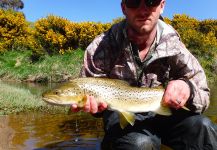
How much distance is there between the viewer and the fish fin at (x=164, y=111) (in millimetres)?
3984

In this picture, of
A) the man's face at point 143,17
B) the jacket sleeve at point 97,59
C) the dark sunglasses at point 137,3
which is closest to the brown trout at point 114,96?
the jacket sleeve at point 97,59

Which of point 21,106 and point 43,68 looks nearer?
point 21,106

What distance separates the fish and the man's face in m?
0.61

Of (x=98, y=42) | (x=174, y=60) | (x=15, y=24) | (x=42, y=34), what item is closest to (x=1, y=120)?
(x=98, y=42)

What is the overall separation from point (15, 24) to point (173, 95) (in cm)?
2286

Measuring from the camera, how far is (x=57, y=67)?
790 inches

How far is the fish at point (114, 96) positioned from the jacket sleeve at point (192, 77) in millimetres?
330

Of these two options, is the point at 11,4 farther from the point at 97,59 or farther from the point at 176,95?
the point at 176,95

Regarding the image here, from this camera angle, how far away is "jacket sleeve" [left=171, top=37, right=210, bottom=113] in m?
4.17

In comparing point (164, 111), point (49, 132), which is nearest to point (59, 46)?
point (49, 132)

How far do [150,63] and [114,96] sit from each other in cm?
64

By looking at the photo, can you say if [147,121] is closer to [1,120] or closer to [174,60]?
[174,60]

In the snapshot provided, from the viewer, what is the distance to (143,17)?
4.17 metres

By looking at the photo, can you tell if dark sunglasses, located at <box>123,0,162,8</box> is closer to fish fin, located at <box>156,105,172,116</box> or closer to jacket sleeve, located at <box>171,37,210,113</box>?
jacket sleeve, located at <box>171,37,210,113</box>
